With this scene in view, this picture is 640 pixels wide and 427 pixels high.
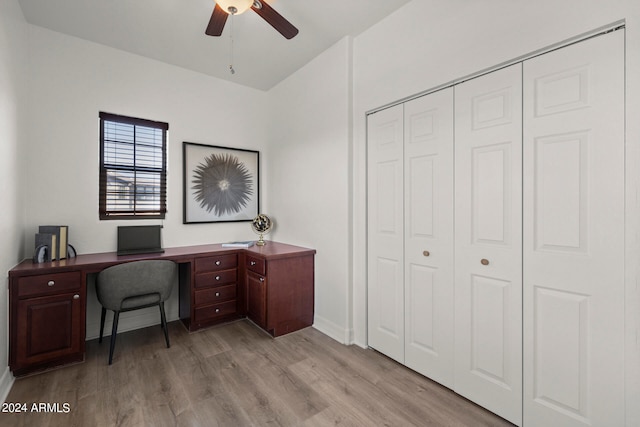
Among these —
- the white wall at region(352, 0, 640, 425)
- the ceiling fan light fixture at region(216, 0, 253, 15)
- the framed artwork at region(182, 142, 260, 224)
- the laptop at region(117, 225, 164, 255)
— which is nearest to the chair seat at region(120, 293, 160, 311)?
the laptop at region(117, 225, 164, 255)

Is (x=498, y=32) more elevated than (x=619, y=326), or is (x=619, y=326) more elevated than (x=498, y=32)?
(x=498, y=32)

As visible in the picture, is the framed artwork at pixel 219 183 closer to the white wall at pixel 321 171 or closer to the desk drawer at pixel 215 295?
the white wall at pixel 321 171

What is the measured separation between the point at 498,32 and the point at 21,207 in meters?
3.69

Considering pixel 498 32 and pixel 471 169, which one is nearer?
pixel 498 32

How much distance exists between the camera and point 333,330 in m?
2.81

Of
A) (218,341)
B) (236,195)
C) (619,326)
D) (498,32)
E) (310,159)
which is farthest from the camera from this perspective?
(236,195)

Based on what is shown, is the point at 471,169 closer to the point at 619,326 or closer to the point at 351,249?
the point at 619,326

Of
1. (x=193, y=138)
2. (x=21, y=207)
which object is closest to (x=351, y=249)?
(x=193, y=138)

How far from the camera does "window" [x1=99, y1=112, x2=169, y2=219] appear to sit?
283 centimetres

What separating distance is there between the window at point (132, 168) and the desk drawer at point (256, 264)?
43.1 inches

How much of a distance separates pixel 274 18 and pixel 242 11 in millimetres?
241

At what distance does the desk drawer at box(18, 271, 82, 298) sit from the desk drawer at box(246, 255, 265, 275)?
4.50 feet

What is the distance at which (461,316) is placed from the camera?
191 cm

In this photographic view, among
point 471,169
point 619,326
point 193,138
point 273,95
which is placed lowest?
point 619,326
